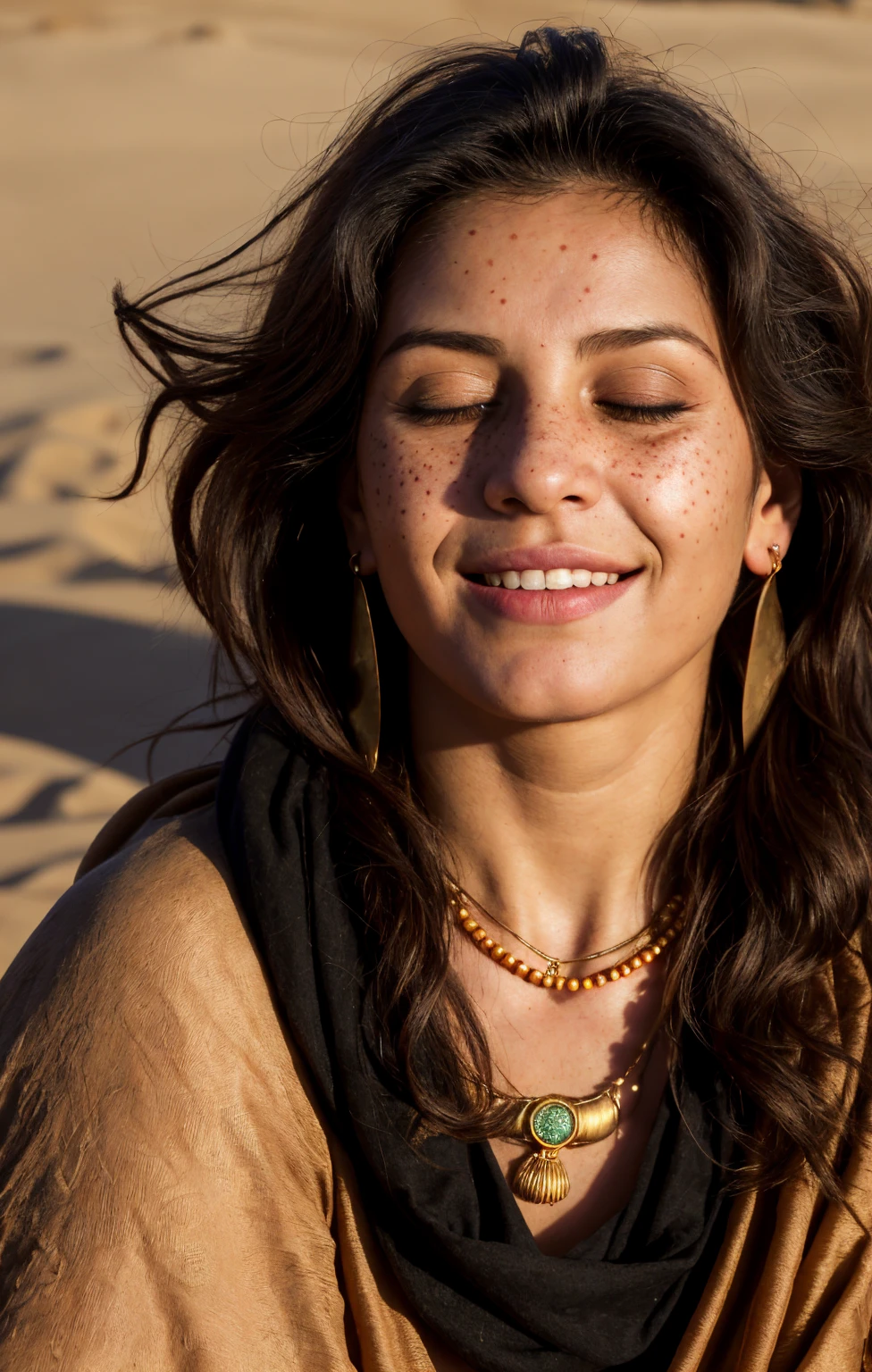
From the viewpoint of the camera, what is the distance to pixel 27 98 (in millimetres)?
22578

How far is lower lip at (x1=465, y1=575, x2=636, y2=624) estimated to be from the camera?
2.21m

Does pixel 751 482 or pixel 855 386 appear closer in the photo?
pixel 751 482

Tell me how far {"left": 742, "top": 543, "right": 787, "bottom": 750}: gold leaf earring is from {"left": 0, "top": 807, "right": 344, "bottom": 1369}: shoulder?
3.04ft

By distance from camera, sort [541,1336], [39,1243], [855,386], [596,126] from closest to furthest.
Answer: [39,1243]
[541,1336]
[596,126]
[855,386]

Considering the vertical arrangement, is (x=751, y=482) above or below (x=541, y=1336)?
above

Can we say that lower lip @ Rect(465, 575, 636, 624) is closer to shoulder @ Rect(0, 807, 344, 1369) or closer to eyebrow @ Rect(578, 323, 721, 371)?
eyebrow @ Rect(578, 323, 721, 371)

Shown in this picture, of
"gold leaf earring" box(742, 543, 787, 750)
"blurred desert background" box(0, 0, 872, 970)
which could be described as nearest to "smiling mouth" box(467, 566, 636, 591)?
"gold leaf earring" box(742, 543, 787, 750)

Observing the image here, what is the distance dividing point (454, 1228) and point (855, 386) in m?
1.52

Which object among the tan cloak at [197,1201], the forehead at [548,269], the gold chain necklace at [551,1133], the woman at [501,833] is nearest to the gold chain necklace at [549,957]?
the woman at [501,833]

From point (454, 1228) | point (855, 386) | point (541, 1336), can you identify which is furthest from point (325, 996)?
point (855, 386)

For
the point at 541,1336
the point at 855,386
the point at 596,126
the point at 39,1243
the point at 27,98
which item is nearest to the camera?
the point at 39,1243

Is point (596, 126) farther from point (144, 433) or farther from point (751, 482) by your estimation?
point (144, 433)

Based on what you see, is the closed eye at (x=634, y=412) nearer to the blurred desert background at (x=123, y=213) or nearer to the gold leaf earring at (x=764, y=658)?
the gold leaf earring at (x=764, y=658)

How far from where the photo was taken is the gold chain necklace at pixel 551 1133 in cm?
240
